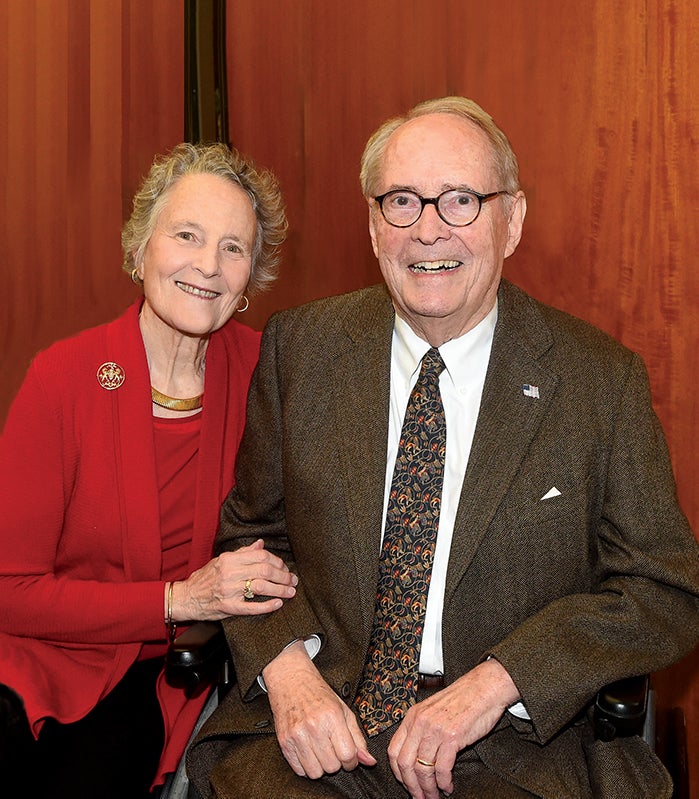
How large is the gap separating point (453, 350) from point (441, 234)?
0.25 metres

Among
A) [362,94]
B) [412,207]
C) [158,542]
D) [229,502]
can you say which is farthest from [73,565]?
[362,94]

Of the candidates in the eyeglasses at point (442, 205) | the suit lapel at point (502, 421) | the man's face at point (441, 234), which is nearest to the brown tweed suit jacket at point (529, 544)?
the suit lapel at point (502, 421)

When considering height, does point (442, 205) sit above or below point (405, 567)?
above

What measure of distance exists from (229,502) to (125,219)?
58.1 inches

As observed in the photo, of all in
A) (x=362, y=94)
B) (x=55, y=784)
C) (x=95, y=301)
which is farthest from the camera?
(x=95, y=301)

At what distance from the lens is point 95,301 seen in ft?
11.5

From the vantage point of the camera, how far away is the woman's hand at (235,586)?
218 cm

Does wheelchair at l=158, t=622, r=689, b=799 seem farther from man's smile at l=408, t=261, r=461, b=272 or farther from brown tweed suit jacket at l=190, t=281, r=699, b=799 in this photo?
man's smile at l=408, t=261, r=461, b=272

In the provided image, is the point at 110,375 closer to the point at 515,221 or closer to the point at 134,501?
the point at 134,501

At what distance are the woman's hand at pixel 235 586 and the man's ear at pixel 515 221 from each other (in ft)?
2.84

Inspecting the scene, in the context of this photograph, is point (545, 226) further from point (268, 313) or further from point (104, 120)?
point (104, 120)

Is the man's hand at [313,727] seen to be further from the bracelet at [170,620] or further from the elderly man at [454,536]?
the bracelet at [170,620]

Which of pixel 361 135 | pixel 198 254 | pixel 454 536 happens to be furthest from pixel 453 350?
pixel 361 135

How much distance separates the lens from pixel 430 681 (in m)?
2.09
